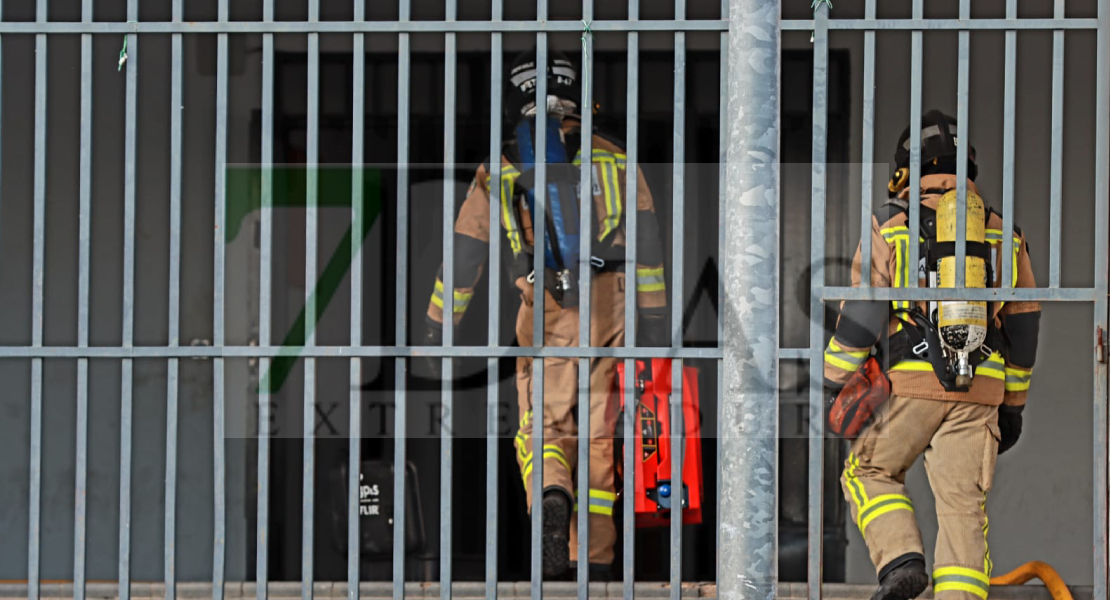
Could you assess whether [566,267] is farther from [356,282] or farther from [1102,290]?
[1102,290]

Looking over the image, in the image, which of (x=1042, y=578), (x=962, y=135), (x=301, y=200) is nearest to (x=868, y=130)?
(x=962, y=135)

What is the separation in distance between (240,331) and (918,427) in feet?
10.8

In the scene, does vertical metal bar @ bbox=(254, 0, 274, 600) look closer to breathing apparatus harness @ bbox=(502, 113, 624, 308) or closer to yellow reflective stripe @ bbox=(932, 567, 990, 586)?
breathing apparatus harness @ bbox=(502, 113, 624, 308)

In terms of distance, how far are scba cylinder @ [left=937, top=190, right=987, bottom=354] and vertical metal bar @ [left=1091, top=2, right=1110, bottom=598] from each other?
1.22 feet

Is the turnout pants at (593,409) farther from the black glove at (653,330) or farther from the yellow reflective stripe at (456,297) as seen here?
the yellow reflective stripe at (456,297)

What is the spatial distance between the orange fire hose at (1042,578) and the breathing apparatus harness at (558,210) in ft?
6.17

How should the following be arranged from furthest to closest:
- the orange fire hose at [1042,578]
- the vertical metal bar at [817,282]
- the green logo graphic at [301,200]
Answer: the green logo graphic at [301,200] < the orange fire hose at [1042,578] < the vertical metal bar at [817,282]

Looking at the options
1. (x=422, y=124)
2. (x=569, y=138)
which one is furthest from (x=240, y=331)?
(x=569, y=138)

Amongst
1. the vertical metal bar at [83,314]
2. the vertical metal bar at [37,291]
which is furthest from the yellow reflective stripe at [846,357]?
the vertical metal bar at [37,291]

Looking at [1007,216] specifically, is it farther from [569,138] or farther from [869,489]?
[569,138]

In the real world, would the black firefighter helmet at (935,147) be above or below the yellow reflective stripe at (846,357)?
above

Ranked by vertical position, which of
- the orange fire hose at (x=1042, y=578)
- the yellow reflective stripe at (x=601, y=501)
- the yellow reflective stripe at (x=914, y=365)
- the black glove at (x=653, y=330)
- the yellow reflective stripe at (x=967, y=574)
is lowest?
the orange fire hose at (x=1042, y=578)

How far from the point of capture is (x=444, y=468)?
10.8 feet

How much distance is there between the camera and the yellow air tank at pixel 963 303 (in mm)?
3535
